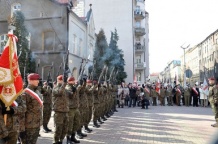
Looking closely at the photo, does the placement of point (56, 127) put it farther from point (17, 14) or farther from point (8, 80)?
point (17, 14)

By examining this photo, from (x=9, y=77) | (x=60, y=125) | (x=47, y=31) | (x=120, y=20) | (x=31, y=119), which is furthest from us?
(x=120, y=20)

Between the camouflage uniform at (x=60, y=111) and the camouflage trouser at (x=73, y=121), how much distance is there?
55cm

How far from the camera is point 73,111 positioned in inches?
313

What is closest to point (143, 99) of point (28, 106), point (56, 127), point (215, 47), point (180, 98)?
point (180, 98)

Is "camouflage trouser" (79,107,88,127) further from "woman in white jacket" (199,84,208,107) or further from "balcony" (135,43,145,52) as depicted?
"balcony" (135,43,145,52)

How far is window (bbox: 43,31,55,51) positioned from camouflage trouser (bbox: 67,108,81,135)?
13872mm

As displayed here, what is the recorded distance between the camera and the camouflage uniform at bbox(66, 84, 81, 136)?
781 cm

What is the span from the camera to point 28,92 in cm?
564

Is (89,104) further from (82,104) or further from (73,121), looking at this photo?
(73,121)

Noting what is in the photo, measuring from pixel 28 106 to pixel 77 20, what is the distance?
2017 cm

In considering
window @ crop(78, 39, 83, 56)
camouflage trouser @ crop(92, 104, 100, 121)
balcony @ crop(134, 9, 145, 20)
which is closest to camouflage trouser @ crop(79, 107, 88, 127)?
camouflage trouser @ crop(92, 104, 100, 121)

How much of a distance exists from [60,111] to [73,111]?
87 centimetres

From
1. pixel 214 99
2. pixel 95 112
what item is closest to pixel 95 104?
pixel 95 112

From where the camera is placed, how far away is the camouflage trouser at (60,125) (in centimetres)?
698
